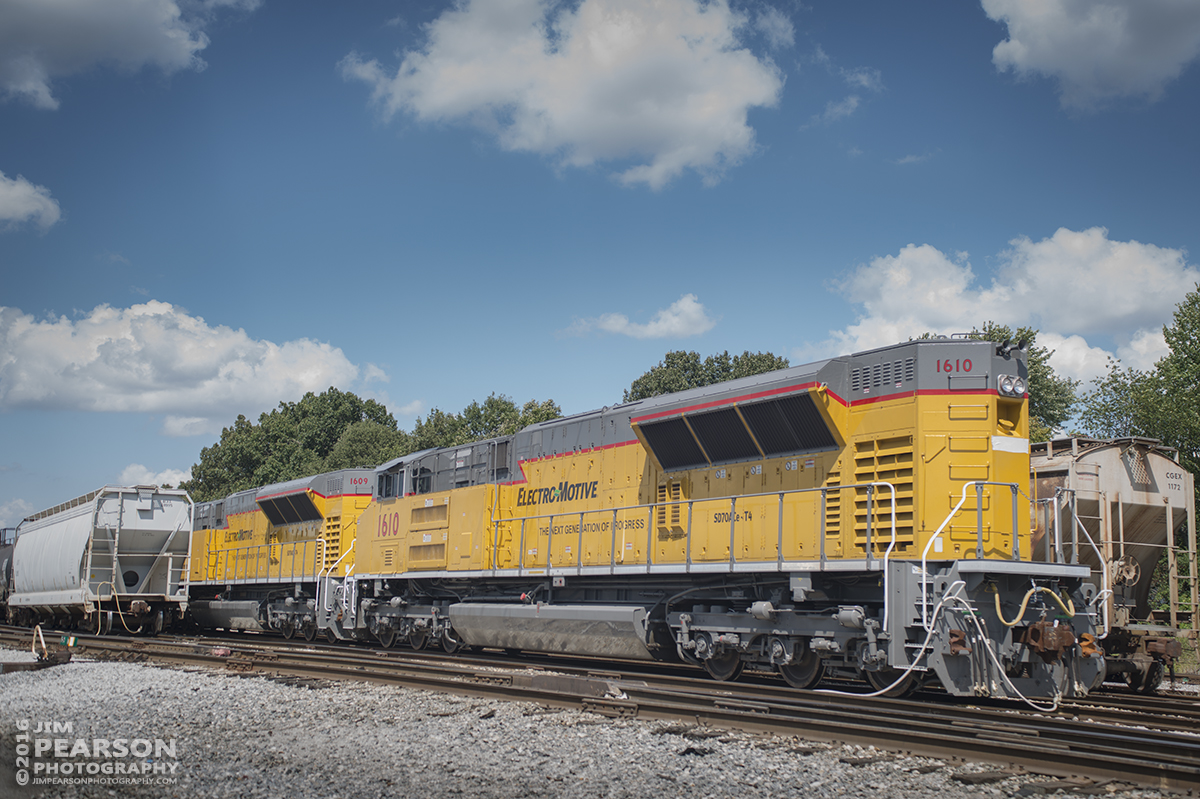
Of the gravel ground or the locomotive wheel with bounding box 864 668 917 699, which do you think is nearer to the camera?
the gravel ground

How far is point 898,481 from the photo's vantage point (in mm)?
9680

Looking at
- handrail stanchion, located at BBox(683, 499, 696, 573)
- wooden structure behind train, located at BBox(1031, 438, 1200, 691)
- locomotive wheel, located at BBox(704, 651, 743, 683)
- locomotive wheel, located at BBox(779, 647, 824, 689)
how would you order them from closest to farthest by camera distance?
locomotive wheel, located at BBox(779, 647, 824, 689)
locomotive wheel, located at BBox(704, 651, 743, 683)
handrail stanchion, located at BBox(683, 499, 696, 573)
wooden structure behind train, located at BBox(1031, 438, 1200, 691)

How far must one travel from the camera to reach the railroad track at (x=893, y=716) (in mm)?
6156

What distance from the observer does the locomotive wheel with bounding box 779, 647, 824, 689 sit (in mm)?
10078

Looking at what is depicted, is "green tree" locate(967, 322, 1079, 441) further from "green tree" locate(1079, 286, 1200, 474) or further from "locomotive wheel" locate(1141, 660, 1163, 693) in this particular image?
"locomotive wheel" locate(1141, 660, 1163, 693)

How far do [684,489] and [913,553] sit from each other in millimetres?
3559

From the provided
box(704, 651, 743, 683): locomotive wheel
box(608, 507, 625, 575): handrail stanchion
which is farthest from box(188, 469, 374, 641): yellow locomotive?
box(704, 651, 743, 683): locomotive wheel

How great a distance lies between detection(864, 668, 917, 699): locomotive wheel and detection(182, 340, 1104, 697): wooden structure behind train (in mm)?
59

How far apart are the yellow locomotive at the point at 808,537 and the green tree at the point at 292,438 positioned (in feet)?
137

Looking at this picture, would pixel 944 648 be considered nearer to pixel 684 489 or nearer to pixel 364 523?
pixel 684 489

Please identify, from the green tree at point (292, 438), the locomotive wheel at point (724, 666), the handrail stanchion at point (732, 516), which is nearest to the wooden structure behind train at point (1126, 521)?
the handrail stanchion at point (732, 516)

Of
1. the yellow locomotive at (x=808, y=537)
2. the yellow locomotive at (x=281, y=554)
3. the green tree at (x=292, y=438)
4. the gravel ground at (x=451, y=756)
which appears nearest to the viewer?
the gravel ground at (x=451, y=756)

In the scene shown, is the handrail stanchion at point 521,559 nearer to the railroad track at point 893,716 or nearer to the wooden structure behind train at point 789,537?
the wooden structure behind train at point 789,537

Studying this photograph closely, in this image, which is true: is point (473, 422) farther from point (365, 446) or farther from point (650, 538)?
→ point (650, 538)
